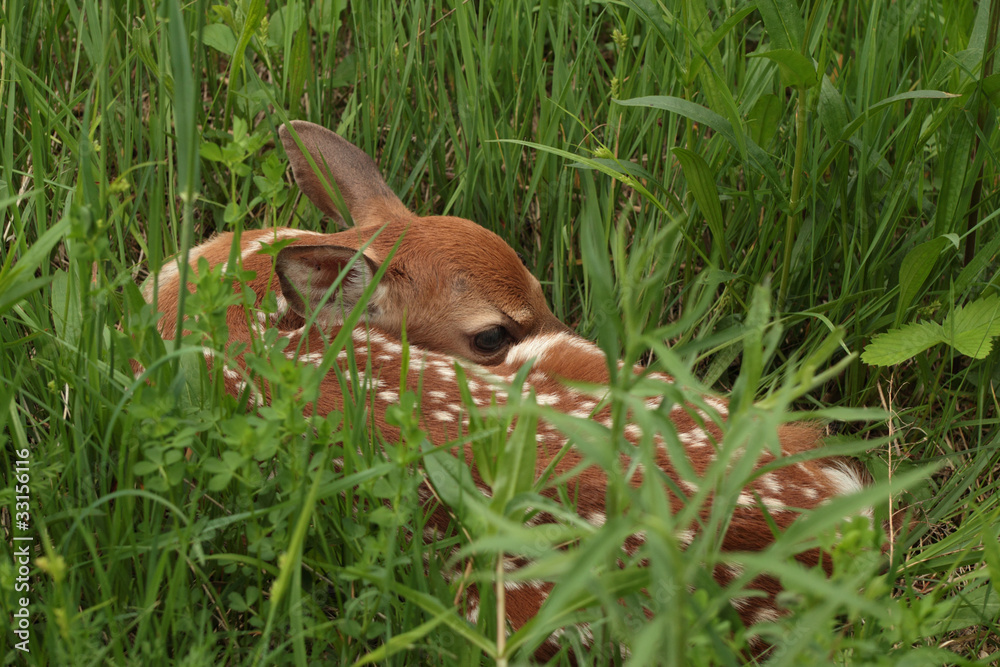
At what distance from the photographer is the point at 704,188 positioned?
2680 millimetres

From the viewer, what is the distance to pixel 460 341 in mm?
3049

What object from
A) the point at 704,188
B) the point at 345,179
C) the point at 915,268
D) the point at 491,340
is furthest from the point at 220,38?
the point at 915,268

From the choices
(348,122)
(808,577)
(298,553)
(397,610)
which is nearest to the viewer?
(808,577)

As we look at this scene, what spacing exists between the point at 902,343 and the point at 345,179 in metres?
1.84

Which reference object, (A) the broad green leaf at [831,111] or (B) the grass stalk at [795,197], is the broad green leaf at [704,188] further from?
(A) the broad green leaf at [831,111]

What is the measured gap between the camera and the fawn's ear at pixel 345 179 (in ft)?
10.3

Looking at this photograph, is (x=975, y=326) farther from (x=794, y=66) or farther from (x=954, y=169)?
(x=794, y=66)

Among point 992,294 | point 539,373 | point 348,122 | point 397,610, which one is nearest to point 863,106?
point 992,294

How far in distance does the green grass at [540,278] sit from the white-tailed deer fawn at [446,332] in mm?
139

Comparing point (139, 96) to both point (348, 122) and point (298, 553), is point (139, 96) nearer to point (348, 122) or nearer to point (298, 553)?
point (348, 122)

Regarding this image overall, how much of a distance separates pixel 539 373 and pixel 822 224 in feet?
3.19

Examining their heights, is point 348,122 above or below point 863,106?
below

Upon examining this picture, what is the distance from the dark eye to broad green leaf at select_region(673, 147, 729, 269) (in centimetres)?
75

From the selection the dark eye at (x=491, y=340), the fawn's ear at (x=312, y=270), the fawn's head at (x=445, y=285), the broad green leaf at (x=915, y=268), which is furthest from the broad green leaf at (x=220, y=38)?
the broad green leaf at (x=915, y=268)
